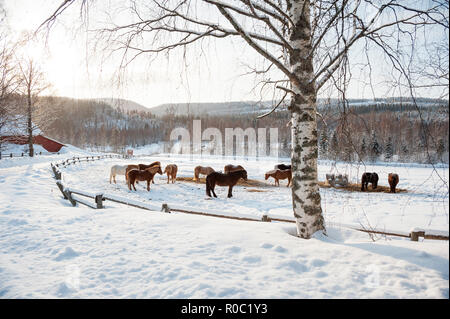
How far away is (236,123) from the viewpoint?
7012cm

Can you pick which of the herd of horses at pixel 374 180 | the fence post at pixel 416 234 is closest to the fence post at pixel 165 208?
the fence post at pixel 416 234

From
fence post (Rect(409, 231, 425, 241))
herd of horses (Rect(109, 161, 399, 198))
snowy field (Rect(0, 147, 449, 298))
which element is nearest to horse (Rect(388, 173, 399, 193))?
herd of horses (Rect(109, 161, 399, 198))

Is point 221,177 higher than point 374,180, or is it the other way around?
point 221,177

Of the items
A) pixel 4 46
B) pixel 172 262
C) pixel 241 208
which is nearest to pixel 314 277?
pixel 172 262

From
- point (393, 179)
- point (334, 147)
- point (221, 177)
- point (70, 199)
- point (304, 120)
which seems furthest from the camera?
point (393, 179)

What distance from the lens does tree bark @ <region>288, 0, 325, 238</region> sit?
332 centimetres

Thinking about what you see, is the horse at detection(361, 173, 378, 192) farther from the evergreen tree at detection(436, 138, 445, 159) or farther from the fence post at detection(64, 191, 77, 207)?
the fence post at detection(64, 191, 77, 207)

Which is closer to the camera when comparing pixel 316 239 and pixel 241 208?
pixel 316 239

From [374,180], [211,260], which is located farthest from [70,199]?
[374,180]

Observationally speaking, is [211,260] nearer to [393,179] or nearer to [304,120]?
[304,120]

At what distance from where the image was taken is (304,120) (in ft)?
11.0

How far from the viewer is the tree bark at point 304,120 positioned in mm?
3324
